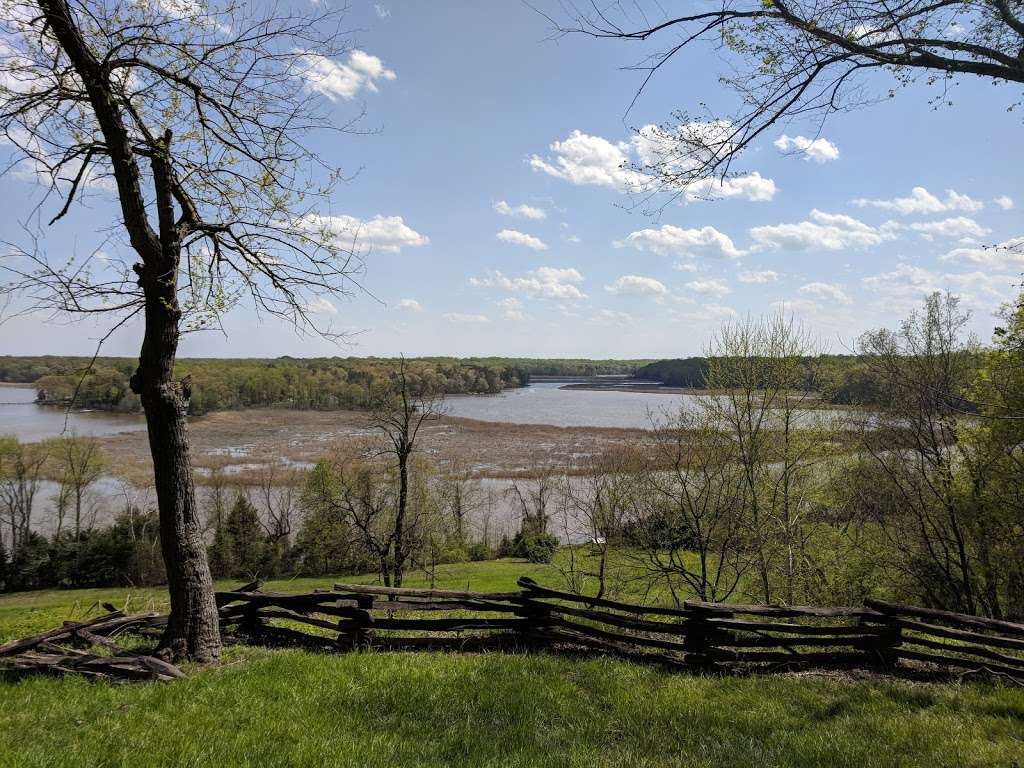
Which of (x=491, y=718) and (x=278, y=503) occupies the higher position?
(x=491, y=718)

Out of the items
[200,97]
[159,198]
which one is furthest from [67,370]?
[200,97]

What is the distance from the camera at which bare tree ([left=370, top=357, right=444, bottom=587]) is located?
17.5 meters

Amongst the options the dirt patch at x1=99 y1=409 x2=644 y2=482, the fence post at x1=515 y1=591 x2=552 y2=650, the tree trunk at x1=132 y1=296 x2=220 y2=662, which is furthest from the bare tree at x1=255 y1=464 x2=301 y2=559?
the fence post at x1=515 y1=591 x2=552 y2=650

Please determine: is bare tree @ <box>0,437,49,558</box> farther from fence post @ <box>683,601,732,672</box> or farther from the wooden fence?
fence post @ <box>683,601,732,672</box>

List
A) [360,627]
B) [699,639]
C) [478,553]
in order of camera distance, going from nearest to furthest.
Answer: [699,639], [360,627], [478,553]

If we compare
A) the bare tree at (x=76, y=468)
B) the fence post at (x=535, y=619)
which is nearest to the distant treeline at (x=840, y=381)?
the fence post at (x=535, y=619)

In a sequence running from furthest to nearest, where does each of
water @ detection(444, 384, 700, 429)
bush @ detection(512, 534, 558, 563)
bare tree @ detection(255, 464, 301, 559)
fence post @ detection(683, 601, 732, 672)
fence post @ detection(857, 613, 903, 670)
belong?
water @ detection(444, 384, 700, 429)
bare tree @ detection(255, 464, 301, 559)
bush @ detection(512, 534, 558, 563)
fence post @ detection(857, 613, 903, 670)
fence post @ detection(683, 601, 732, 672)

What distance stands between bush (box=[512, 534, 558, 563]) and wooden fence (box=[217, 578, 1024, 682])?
2286cm

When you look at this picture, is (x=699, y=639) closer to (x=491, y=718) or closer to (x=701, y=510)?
(x=491, y=718)

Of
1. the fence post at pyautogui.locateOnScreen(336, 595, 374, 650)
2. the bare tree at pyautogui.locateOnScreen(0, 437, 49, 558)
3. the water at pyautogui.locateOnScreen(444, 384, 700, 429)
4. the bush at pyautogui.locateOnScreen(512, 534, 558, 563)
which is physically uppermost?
the fence post at pyautogui.locateOnScreen(336, 595, 374, 650)

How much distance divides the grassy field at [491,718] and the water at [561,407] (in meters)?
43.3

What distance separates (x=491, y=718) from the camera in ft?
14.4

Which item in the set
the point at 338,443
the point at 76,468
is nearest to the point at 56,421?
the point at 76,468

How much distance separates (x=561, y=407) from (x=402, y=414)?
218 feet
